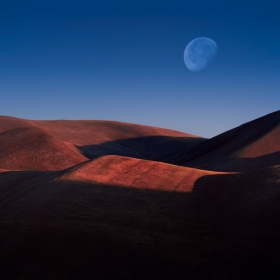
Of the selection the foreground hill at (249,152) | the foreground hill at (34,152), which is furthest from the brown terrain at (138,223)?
the foreground hill at (249,152)

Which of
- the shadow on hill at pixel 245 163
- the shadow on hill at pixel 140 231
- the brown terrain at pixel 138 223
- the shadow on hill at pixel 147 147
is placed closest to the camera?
the shadow on hill at pixel 140 231

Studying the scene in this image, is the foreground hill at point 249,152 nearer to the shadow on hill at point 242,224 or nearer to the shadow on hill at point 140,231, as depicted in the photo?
the shadow on hill at point 242,224

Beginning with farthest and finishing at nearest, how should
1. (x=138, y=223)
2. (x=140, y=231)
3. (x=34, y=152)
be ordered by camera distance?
(x=34, y=152), (x=138, y=223), (x=140, y=231)

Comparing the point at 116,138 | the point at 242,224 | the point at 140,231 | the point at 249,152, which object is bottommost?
the point at 140,231

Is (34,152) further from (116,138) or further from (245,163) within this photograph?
(116,138)

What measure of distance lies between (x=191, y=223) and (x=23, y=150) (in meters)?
37.2

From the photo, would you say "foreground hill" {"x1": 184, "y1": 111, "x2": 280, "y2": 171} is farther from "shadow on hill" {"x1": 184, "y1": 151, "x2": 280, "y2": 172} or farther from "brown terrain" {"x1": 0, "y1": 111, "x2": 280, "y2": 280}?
"brown terrain" {"x1": 0, "y1": 111, "x2": 280, "y2": 280}

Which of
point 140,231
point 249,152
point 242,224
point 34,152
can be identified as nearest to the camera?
point 140,231

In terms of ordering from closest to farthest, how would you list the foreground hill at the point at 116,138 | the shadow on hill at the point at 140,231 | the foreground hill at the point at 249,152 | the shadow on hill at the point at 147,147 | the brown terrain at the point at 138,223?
the shadow on hill at the point at 140,231 < the brown terrain at the point at 138,223 < the foreground hill at the point at 249,152 < the shadow on hill at the point at 147,147 < the foreground hill at the point at 116,138

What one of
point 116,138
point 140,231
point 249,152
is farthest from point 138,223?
point 116,138

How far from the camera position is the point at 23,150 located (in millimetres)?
47781

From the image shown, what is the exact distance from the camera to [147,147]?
88.7 m

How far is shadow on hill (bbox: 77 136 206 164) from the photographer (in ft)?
246

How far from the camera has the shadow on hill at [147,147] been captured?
75.1 metres
